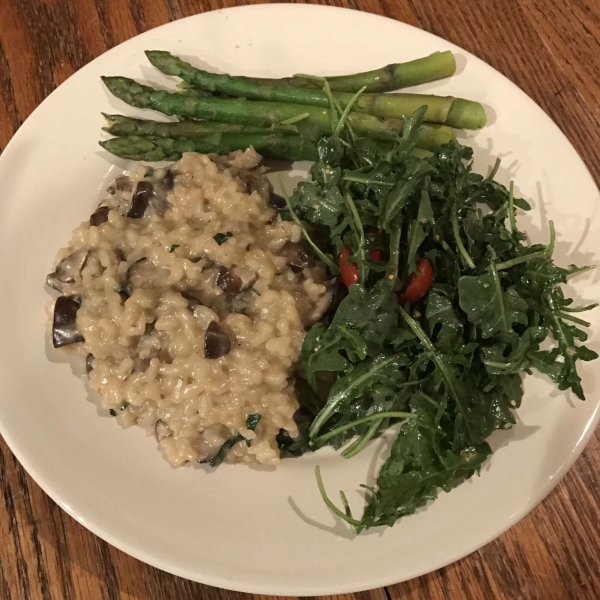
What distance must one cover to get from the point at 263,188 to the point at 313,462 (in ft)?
4.34

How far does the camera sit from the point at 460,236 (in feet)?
7.63

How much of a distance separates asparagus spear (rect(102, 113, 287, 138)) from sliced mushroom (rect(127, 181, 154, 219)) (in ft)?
1.20

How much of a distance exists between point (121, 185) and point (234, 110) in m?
0.70

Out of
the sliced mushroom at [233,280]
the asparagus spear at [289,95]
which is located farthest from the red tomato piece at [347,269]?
the asparagus spear at [289,95]

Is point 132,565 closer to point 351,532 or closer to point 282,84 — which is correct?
point 351,532

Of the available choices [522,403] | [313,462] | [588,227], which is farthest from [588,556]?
[588,227]

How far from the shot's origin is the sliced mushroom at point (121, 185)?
2650 mm

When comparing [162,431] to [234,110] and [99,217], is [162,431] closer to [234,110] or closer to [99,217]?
[99,217]

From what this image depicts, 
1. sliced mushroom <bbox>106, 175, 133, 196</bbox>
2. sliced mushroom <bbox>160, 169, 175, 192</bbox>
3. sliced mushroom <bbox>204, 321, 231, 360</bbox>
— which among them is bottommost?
sliced mushroom <bbox>204, 321, 231, 360</bbox>

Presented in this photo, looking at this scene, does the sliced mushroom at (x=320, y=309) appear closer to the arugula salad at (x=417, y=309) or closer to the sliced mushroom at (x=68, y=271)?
the arugula salad at (x=417, y=309)

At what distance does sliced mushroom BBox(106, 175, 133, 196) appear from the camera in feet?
8.70

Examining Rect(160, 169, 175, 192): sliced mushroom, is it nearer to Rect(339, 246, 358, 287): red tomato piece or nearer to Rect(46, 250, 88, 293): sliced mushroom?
Rect(46, 250, 88, 293): sliced mushroom

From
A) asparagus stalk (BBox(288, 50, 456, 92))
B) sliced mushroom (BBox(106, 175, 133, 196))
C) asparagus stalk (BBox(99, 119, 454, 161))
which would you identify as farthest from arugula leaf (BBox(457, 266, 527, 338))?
sliced mushroom (BBox(106, 175, 133, 196))

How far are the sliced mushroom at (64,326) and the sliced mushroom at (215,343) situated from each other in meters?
0.57
